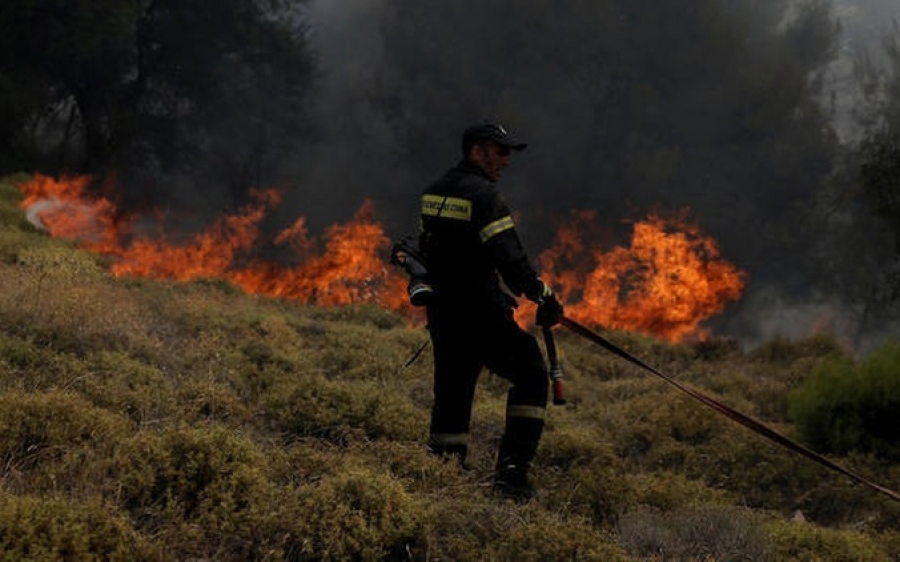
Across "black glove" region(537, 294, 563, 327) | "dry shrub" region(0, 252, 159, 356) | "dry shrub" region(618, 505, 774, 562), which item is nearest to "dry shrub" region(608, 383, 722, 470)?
"dry shrub" region(618, 505, 774, 562)

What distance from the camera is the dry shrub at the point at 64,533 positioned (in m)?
2.63

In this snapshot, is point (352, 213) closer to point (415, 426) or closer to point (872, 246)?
point (872, 246)

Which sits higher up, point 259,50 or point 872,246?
point 259,50

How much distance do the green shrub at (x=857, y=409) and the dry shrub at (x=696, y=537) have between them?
3.36m

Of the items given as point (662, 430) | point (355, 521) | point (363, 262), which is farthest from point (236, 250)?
point (355, 521)

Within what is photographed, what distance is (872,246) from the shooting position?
847 inches

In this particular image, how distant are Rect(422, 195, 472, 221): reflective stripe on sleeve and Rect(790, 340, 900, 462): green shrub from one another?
14.9 feet

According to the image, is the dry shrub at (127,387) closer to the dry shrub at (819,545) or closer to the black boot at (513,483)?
the black boot at (513,483)

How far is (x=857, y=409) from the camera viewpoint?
7.31 meters

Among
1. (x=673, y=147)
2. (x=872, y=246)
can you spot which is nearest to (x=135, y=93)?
(x=673, y=147)

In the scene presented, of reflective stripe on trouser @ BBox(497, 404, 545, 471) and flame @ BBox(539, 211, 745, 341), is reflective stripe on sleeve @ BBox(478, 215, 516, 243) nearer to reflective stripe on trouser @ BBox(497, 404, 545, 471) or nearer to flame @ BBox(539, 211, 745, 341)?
reflective stripe on trouser @ BBox(497, 404, 545, 471)

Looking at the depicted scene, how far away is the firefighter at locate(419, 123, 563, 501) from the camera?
4.47 meters

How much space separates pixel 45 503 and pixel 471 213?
96.2 inches

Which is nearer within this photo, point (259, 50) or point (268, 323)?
point (268, 323)
